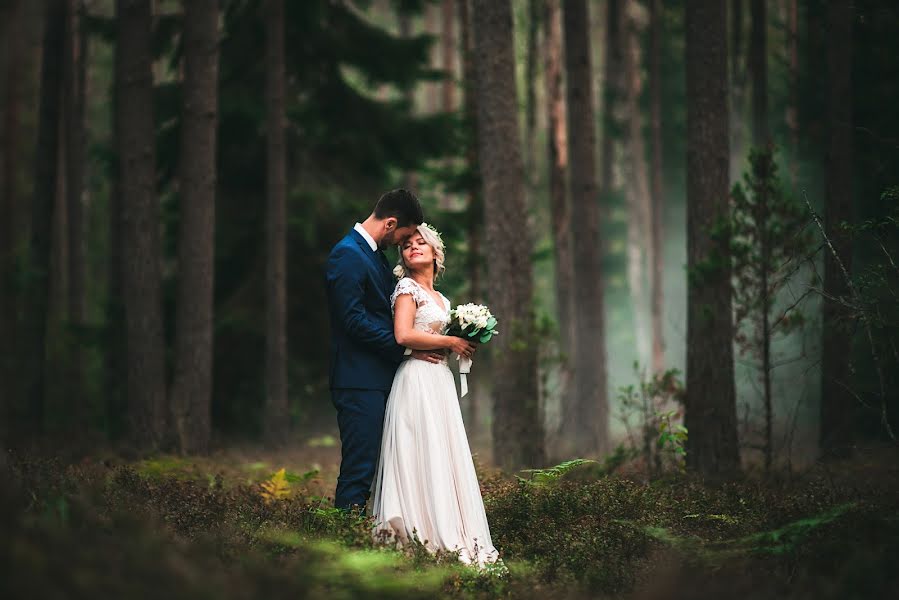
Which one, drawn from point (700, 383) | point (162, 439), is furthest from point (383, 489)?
point (162, 439)

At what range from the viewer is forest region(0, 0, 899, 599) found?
5684 millimetres

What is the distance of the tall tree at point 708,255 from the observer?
11172 mm

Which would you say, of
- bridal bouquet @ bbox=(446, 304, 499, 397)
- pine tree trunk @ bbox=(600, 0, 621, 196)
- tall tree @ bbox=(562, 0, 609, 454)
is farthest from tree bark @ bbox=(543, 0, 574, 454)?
bridal bouquet @ bbox=(446, 304, 499, 397)

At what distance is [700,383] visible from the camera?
1136 cm

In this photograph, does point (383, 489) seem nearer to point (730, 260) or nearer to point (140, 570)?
point (140, 570)

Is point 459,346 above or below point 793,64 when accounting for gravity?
below

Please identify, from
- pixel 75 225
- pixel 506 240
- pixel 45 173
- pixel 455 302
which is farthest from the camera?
pixel 75 225

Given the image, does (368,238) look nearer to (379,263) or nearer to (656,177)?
(379,263)

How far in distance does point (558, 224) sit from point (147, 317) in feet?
35.0

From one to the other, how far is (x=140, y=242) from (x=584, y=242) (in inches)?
369

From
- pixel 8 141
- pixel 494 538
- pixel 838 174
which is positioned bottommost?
pixel 494 538

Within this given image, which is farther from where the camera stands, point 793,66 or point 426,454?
point 793,66

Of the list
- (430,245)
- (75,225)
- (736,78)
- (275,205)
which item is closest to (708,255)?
(430,245)

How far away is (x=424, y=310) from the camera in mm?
7297
